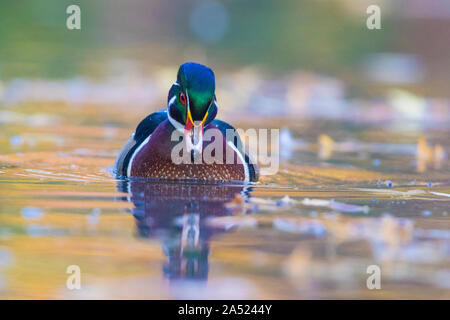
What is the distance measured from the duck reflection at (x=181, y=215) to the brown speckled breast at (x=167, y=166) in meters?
0.15

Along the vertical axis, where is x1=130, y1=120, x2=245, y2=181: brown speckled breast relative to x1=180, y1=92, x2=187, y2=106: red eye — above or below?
below

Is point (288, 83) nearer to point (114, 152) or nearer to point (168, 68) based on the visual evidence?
point (168, 68)

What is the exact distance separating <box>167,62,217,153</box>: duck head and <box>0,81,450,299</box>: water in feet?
1.64

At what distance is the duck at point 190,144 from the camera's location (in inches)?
307

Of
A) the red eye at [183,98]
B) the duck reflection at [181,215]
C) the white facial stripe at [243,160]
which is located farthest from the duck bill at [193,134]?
the white facial stripe at [243,160]

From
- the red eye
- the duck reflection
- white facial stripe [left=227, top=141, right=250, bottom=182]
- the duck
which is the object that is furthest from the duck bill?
white facial stripe [left=227, top=141, right=250, bottom=182]

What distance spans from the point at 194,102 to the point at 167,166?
793mm

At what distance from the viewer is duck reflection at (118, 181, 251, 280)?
553 cm

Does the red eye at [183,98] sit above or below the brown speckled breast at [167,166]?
above

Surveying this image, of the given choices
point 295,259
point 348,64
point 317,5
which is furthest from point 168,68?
point 295,259

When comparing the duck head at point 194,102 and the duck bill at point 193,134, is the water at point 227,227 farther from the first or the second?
the duck head at point 194,102

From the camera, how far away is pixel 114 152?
399 inches

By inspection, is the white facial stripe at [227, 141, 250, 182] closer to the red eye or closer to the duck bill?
the duck bill
